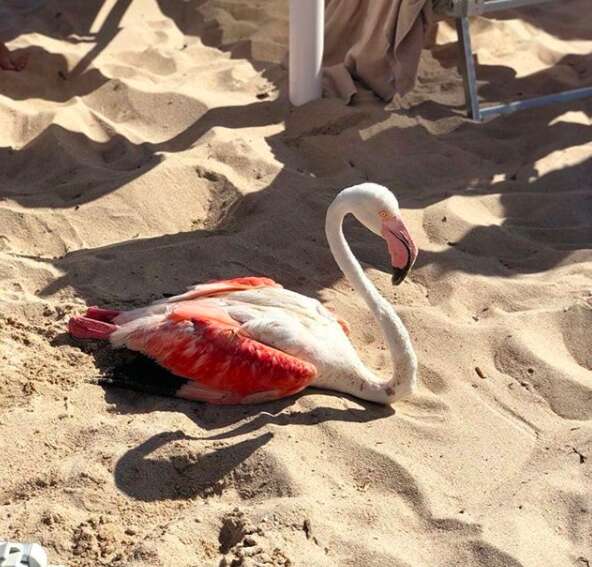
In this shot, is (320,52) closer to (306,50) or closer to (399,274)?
(306,50)

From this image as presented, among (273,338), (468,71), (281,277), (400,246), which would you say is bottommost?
(281,277)

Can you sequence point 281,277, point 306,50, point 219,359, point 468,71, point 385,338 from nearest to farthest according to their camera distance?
point 219,359 → point 385,338 → point 281,277 → point 306,50 → point 468,71

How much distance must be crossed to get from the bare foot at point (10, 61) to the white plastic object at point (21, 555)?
4.36 meters

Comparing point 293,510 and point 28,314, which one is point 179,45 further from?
point 293,510

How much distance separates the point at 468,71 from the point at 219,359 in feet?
10.7

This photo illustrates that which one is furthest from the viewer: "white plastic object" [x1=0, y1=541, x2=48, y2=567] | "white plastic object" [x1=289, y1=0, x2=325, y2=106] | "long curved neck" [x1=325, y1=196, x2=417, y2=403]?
"white plastic object" [x1=289, y1=0, x2=325, y2=106]

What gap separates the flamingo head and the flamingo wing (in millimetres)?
504

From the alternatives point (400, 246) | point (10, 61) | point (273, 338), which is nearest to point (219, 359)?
point (273, 338)

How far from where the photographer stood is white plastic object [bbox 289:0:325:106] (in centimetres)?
605

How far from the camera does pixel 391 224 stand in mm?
3805

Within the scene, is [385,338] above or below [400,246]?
below

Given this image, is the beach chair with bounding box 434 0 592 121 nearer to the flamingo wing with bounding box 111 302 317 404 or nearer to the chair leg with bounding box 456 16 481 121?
the chair leg with bounding box 456 16 481 121

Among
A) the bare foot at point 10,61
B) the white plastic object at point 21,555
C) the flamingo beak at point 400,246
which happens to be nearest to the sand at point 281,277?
the bare foot at point 10,61

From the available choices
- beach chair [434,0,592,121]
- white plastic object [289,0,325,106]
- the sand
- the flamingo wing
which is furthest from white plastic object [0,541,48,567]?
beach chair [434,0,592,121]
